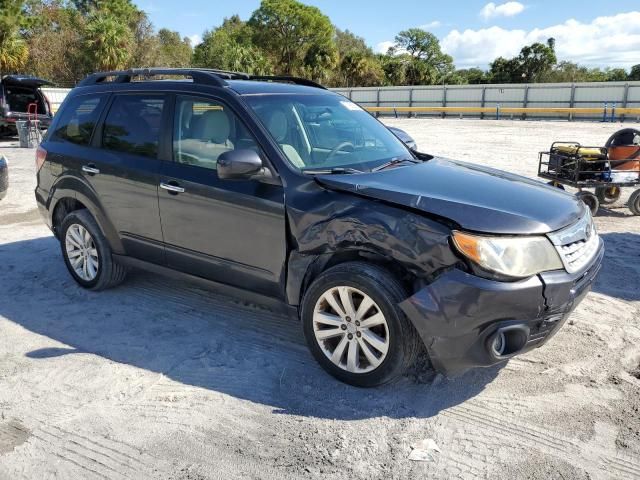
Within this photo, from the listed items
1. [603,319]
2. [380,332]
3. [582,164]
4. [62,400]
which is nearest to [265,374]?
[380,332]

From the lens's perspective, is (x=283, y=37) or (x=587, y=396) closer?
(x=587, y=396)

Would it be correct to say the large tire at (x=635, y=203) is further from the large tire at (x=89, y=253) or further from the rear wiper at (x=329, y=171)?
the large tire at (x=89, y=253)

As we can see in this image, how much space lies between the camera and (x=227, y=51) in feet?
163

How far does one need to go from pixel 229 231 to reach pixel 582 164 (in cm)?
605

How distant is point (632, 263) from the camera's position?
5.86m

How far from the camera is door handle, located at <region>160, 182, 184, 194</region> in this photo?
4.14 m

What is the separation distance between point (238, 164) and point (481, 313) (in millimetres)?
1692

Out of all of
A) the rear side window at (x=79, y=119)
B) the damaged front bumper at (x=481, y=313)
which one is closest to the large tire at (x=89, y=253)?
the rear side window at (x=79, y=119)

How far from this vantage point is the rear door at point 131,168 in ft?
14.5

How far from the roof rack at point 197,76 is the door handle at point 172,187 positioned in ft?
2.60

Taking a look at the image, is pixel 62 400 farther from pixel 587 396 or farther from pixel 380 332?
pixel 587 396

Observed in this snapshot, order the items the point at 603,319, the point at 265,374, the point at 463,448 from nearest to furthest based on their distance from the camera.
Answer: the point at 463,448, the point at 265,374, the point at 603,319

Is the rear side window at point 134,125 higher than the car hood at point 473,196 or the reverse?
higher

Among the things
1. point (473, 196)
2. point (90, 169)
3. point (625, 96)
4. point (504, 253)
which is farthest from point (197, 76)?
point (625, 96)
